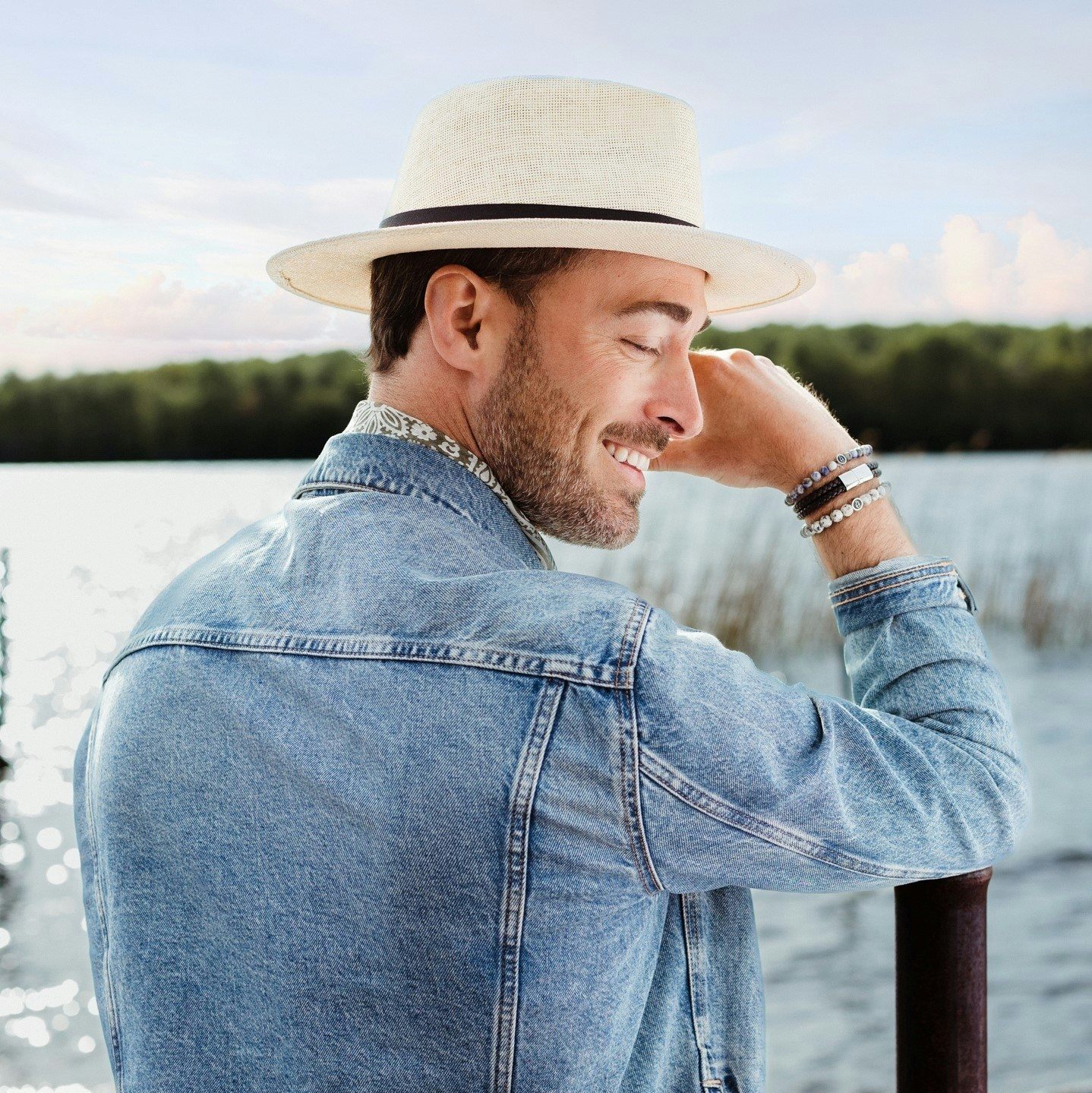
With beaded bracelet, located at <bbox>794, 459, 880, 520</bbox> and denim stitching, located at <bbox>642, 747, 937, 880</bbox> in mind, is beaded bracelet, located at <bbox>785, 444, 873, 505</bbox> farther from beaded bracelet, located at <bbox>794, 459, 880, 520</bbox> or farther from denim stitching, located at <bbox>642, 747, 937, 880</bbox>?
denim stitching, located at <bbox>642, 747, 937, 880</bbox>

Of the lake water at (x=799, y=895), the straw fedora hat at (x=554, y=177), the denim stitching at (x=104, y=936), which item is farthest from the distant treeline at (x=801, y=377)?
the denim stitching at (x=104, y=936)

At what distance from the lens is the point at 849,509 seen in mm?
1362

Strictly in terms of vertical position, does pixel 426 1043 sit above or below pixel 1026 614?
below

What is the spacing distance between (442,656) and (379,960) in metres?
0.26

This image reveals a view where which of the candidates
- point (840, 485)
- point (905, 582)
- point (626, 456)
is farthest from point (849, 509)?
point (626, 456)

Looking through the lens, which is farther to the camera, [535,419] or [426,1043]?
[535,419]

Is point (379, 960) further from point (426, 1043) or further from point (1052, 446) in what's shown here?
point (1052, 446)

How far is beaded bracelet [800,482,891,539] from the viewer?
136 centimetres

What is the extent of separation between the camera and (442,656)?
0.94 m

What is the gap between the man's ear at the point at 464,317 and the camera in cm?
130

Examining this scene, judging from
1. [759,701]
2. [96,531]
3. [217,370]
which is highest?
[217,370]

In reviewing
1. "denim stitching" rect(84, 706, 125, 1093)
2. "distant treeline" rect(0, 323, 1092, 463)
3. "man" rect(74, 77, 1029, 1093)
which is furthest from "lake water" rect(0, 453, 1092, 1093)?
"distant treeline" rect(0, 323, 1092, 463)

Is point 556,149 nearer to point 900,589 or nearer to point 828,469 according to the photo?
point 828,469

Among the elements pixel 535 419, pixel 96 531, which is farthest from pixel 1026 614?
pixel 96 531
